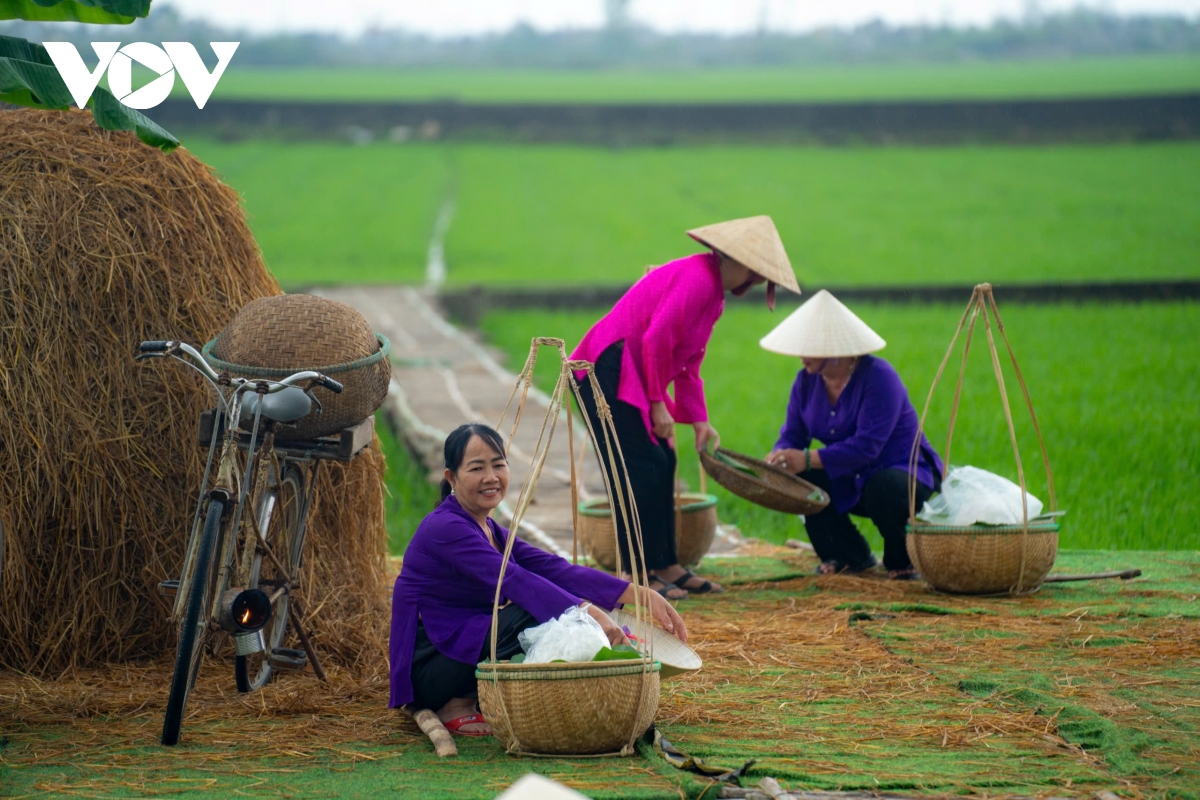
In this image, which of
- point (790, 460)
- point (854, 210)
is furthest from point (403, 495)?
point (854, 210)

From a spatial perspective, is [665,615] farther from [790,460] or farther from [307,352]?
[790,460]

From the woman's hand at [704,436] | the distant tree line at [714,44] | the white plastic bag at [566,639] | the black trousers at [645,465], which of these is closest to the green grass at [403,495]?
the black trousers at [645,465]

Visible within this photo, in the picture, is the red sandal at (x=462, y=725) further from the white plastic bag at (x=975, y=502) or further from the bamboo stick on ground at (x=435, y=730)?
the white plastic bag at (x=975, y=502)

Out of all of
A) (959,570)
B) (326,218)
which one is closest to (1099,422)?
(959,570)

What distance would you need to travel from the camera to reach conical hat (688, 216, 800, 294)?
508 cm

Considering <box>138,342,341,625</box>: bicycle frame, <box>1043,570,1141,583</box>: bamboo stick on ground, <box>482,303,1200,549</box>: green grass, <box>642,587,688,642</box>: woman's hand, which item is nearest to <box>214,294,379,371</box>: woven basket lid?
<box>138,342,341,625</box>: bicycle frame

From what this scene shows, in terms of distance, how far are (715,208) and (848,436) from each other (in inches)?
749

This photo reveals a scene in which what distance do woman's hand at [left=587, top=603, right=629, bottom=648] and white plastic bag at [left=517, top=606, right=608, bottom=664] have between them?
4 centimetres

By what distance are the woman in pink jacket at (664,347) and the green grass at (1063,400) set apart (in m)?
1.62

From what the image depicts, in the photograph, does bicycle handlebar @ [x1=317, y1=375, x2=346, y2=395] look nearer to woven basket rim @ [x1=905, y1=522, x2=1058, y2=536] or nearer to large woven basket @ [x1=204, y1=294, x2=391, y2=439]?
large woven basket @ [x1=204, y1=294, x2=391, y2=439]

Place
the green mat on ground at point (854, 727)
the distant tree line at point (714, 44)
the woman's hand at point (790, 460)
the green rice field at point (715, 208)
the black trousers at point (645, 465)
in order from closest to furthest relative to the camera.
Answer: the green mat on ground at point (854, 727), the black trousers at point (645, 465), the woman's hand at point (790, 460), the green rice field at point (715, 208), the distant tree line at point (714, 44)

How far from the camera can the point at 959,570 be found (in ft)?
16.9

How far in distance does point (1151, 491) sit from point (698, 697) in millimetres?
4237

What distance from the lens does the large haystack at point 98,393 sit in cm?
420
